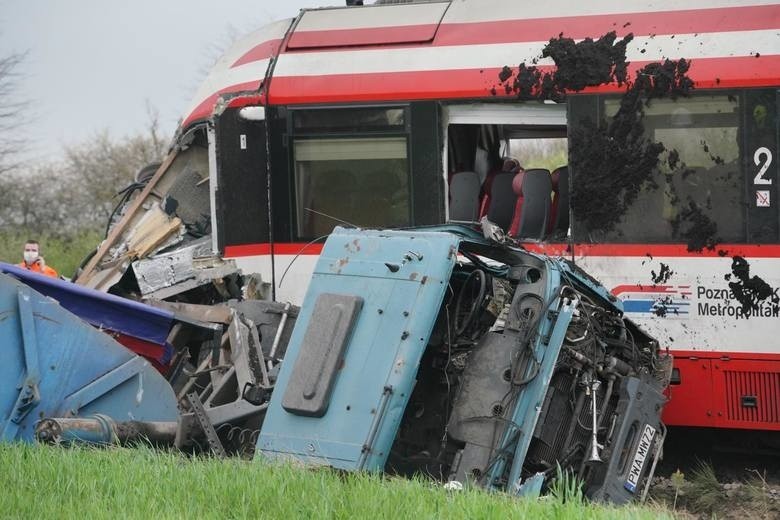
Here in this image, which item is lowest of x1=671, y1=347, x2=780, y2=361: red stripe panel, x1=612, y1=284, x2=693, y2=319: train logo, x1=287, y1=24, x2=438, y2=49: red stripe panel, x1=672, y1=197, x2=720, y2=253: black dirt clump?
Answer: x1=671, y1=347, x2=780, y2=361: red stripe panel

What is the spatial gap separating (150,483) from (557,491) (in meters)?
1.90

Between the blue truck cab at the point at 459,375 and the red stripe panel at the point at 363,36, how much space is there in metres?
2.85

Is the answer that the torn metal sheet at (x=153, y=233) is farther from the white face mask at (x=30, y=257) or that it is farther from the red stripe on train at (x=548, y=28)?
the white face mask at (x=30, y=257)

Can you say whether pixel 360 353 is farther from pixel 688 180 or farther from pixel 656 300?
pixel 688 180

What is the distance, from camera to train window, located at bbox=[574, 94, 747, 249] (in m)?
9.17

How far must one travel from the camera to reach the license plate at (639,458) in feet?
25.0

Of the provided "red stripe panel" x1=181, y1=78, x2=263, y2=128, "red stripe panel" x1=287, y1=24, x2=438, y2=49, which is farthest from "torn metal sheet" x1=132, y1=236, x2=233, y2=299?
"red stripe panel" x1=287, y1=24, x2=438, y2=49

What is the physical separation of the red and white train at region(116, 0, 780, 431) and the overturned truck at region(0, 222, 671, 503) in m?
1.08

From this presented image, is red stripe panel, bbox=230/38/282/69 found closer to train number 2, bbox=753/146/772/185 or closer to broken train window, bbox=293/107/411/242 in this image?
broken train window, bbox=293/107/411/242

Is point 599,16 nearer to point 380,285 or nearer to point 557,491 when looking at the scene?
point 380,285

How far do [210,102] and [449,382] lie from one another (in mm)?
4329

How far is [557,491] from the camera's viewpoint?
623 centimetres

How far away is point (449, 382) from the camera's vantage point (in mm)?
7559

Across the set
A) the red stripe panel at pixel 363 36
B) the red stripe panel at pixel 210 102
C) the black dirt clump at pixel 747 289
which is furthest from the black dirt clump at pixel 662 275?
the red stripe panel at pixel 210 102
